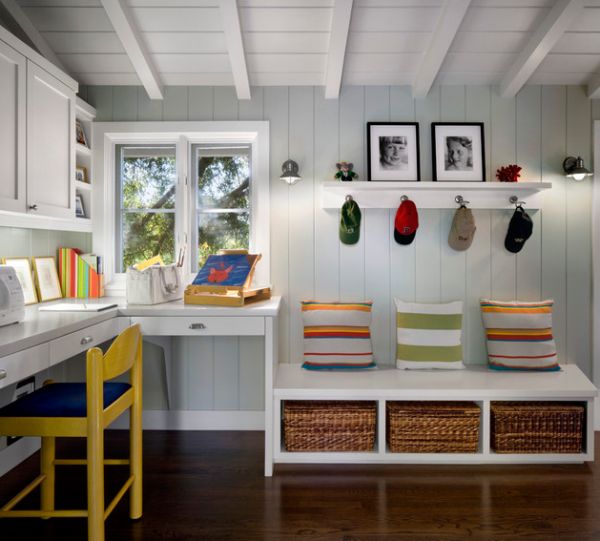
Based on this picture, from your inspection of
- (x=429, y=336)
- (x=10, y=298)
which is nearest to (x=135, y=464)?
(x=10, y=298)

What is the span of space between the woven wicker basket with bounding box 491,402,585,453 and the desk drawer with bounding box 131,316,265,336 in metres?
1.36

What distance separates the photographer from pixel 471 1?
87.5 inches

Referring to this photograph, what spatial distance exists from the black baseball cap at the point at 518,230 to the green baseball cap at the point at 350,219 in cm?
92

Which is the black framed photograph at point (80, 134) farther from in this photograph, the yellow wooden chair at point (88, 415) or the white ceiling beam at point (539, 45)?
the white ceiling beam at point (539, 45)

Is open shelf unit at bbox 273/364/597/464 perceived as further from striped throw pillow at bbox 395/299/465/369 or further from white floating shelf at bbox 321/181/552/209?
white floating shelf at bbox 321/181/552/209

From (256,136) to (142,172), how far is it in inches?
30.5

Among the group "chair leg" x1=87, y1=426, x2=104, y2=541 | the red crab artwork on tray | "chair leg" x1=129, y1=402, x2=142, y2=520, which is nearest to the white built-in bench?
the red crab artwork on tray

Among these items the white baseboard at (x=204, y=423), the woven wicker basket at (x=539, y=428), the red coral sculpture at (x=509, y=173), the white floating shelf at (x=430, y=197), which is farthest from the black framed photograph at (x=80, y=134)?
the woven wicker basket at (x=539, y=428)

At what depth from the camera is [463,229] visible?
276 cm

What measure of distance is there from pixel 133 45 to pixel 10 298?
148cm

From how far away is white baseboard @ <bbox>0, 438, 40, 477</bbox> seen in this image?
7.64 feet

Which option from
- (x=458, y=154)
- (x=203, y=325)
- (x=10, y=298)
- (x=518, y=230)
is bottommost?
(x=203, y=325)

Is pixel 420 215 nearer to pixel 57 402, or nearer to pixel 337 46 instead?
pixel 337 46

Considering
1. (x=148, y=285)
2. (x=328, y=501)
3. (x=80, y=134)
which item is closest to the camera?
(x=328, y=501)
